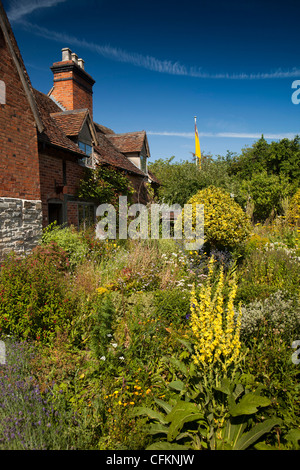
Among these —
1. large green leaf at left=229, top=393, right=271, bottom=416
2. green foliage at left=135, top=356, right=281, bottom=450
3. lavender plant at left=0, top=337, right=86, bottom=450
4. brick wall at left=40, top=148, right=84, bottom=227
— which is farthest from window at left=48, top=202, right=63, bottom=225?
large green leaf at left=229, top=393, right=271, bottom=416

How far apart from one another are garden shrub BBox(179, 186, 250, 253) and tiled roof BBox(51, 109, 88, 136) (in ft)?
19.0

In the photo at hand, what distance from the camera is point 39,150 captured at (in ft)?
29.6

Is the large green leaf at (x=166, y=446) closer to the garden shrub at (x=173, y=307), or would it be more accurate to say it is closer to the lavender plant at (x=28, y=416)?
the lavender plant at (x=28, y=416)

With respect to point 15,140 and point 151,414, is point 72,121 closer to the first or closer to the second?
point 15,140

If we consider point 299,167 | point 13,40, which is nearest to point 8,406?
point 13,40

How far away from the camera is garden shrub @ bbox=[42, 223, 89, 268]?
8.05 metres

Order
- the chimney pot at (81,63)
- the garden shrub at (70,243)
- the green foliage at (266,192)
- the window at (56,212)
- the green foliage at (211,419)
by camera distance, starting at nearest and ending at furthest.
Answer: the green foliage at (211,419) < the garden shrub at (70,243) < the window at (56,212) < the chimney pot at (81,63) < the green foliage at (266,192)

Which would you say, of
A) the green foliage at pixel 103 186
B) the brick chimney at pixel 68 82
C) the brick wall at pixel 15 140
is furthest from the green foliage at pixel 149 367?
the brick chimney at pixel 68 82

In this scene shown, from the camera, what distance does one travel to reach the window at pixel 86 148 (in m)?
11.7

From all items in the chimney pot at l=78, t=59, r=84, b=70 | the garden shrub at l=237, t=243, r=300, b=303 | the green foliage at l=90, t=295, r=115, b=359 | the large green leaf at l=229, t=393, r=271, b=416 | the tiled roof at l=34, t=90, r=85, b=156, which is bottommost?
the large green leaf at l=229, t=393, r=271, b=416

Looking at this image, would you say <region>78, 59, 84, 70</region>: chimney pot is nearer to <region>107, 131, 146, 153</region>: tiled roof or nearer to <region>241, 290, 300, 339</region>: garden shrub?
<region>107, 131, 146, 153</region>: tiled roof

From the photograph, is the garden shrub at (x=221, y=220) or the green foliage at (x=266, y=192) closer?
the garden shrub at (x=221, y=220)

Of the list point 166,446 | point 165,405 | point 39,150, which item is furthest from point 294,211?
point 166,446

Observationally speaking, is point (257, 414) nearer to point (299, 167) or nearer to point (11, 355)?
point (11, 355)
